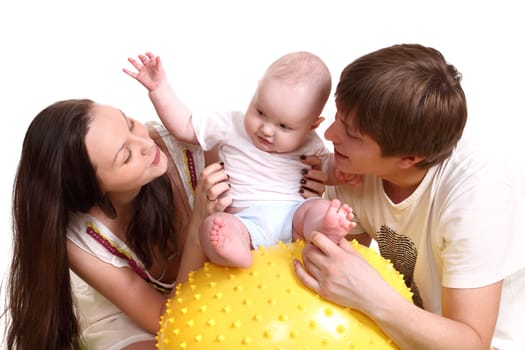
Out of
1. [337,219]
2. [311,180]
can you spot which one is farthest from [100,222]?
[337,219]

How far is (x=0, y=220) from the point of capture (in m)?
3.14

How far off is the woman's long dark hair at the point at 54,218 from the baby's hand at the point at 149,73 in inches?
6.9

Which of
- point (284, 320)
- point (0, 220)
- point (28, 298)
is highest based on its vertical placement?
point (284, 320)

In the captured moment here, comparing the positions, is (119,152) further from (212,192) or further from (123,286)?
(123,286)

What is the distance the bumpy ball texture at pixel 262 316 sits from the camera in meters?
1.52

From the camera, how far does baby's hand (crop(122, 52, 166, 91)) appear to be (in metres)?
1.94

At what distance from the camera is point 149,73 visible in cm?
196

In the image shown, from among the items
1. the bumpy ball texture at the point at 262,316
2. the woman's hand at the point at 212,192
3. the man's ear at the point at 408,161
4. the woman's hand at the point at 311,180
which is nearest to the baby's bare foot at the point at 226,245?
the bumpy ball texture at the point at 262,316

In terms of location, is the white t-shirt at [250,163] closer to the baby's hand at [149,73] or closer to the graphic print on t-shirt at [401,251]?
the baby's hand at [149,73]

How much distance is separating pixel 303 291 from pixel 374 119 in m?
0.40

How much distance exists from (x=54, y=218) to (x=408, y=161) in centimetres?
85

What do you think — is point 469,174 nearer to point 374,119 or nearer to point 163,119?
point 374,119

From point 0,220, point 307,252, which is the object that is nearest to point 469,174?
point 307,252

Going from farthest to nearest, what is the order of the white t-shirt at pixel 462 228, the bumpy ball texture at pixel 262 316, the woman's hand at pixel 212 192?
1. the woman's hand at pixel 212 192
2. the white t-shirt at pixel 462 228
3. the bumpy ball texture at pixel 262 316
